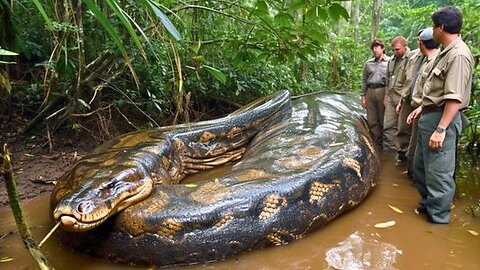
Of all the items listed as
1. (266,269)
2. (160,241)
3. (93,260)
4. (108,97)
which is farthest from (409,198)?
(108,97)

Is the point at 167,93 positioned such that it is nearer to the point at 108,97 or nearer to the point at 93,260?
the point at 108,97

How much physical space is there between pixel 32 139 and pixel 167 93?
86.5 inches

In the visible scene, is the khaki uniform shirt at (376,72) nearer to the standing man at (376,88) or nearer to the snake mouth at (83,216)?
the standing man at (376,88)

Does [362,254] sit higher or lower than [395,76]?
lower

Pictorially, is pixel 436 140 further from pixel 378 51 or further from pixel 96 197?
pixel 378 51

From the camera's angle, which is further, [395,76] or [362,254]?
[395,76]

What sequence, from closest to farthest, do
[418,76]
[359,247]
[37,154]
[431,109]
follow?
[359,247] < [431,109] < [418,76] < [37,154]

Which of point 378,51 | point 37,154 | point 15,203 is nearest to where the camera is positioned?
point 15,203

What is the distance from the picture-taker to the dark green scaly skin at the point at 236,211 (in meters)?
3.30

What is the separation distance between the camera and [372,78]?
290 inches

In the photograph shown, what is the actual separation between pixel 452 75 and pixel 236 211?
84.6 inches

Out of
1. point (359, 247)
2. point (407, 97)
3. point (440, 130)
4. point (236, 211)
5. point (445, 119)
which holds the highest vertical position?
point (445, 119)

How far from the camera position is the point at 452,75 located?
3682 mm

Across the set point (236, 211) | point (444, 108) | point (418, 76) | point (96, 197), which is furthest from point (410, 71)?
point (96, 197)
